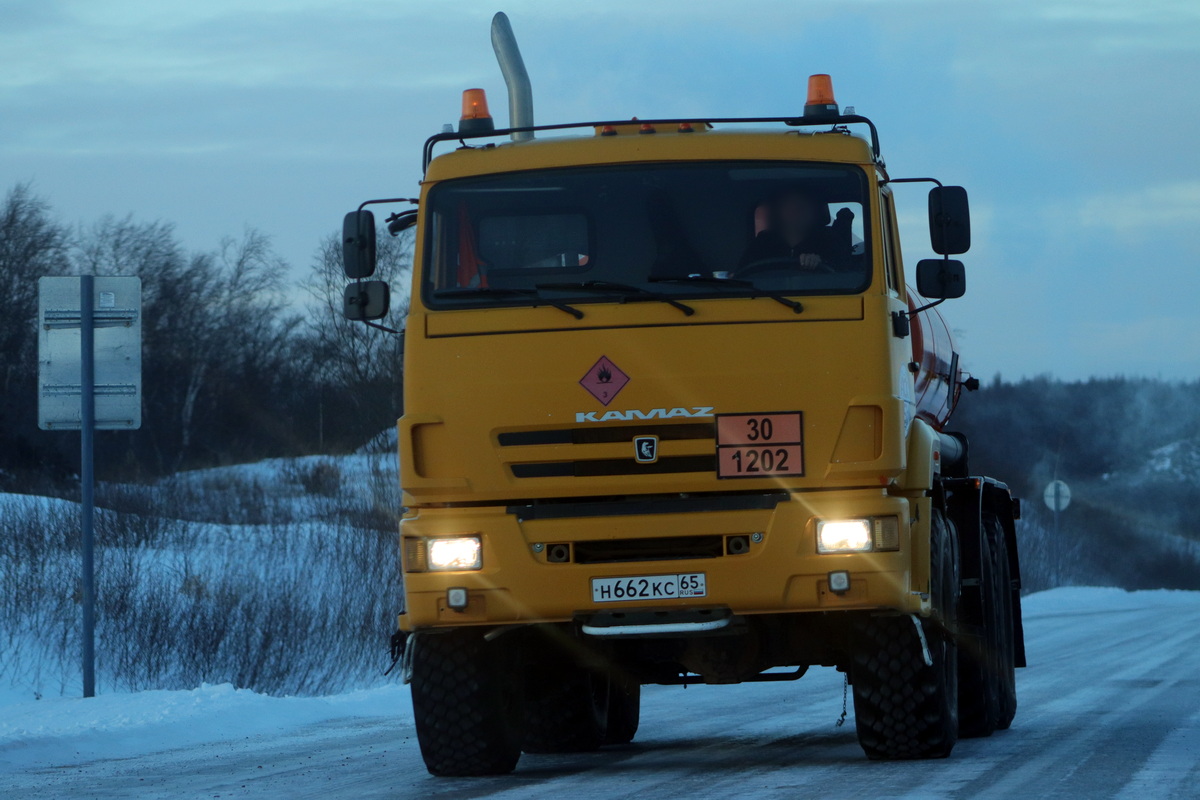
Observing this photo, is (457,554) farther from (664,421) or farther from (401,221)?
(401,221)

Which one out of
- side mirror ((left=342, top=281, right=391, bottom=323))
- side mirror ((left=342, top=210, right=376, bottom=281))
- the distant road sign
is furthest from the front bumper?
the distant road sign

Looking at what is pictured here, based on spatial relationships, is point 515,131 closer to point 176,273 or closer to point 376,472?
point 376,472

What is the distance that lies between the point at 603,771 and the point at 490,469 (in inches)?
71.7

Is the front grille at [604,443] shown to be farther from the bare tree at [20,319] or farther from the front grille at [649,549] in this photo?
the bare tree at [20,319]

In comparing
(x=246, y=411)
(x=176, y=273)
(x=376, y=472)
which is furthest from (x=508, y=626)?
(x=176, y=273)

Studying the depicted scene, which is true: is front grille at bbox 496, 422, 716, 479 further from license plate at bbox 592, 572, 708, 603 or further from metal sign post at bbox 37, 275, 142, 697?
metal sign post at bbox 37, 275, 142, 697

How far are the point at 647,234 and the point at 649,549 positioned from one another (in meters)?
1.55

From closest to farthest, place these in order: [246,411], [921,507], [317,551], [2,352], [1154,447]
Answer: [921,507]
[317,551]
[2,352]
[246,411]
[1154,447]

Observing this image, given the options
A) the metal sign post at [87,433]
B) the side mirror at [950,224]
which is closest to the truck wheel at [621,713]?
the side mirror at [950,224]

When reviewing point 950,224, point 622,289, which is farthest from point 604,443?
point 950,224

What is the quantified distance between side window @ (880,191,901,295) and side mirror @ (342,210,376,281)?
8.60 feet

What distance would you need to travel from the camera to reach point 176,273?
6669 cm

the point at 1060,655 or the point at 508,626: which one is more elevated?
the point at 508,626

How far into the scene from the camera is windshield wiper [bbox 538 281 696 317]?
796 cm
